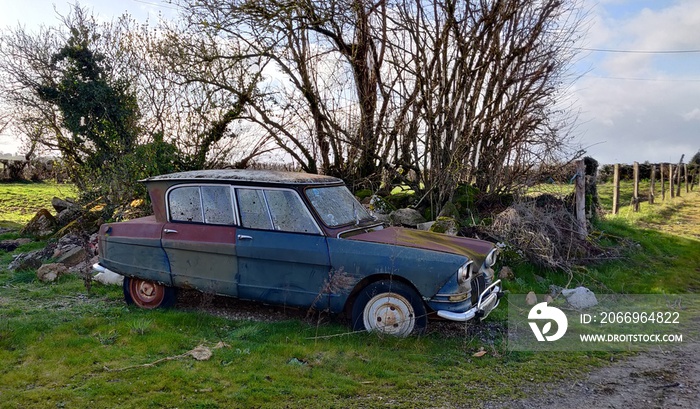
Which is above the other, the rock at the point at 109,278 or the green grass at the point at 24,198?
the green grass at the point at 24,198

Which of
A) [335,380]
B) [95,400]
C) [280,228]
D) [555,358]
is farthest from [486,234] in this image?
[95,400]

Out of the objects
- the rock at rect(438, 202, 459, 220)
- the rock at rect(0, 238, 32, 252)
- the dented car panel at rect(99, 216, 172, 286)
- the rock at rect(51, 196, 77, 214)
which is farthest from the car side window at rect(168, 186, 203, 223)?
the rock at rect(51, 196, 77, 214)

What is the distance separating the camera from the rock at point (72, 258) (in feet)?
30.3

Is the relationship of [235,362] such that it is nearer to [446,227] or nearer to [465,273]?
[465,273]

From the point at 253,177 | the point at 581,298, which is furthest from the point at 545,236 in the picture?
the point at 253,177

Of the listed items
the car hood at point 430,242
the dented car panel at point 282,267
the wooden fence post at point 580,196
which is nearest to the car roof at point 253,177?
the dented car panel at point 282,267

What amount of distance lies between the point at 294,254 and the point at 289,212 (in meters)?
0.51

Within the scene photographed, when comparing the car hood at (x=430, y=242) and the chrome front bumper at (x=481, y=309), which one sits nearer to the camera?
the chrome front bumper at (x=481, y=309)

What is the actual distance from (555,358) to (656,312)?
2864mm

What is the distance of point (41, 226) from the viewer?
12.5 metres

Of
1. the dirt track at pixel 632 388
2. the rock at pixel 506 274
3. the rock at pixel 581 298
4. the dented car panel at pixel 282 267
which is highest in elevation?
the dented car panel at pixel 282 267

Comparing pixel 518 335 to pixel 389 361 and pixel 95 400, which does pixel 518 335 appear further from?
pixel 95 400

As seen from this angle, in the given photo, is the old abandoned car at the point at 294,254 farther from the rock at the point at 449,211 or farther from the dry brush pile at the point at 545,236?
the rock at the point at 449,211

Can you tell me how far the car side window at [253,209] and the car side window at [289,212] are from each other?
2.9 inches
